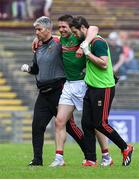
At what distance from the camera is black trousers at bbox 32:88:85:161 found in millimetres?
11297

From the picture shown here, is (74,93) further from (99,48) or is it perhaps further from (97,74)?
(99,48)

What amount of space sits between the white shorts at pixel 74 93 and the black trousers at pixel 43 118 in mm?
173

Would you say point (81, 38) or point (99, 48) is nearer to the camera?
point (99, 48)

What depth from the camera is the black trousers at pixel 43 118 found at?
11.3 metres

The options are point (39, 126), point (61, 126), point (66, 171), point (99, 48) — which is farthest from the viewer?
point (39, 126)

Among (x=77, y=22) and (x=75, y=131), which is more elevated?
(x=77, y=22)

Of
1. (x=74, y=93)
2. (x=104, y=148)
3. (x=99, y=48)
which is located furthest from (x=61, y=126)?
(x=99, y=48)

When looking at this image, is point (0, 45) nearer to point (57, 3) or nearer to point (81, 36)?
point (57, 3)

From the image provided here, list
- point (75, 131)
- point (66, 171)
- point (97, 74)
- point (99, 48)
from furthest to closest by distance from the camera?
1. point (75, 131)
2. point (97, 74)
3. point (99, 48)
4. point (66, 171)

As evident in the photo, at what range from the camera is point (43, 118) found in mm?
11359

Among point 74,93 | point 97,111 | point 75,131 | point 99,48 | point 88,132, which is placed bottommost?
point 75,131

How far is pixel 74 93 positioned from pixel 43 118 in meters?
0.57

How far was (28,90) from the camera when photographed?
25.4m

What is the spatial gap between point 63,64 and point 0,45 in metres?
16.0
